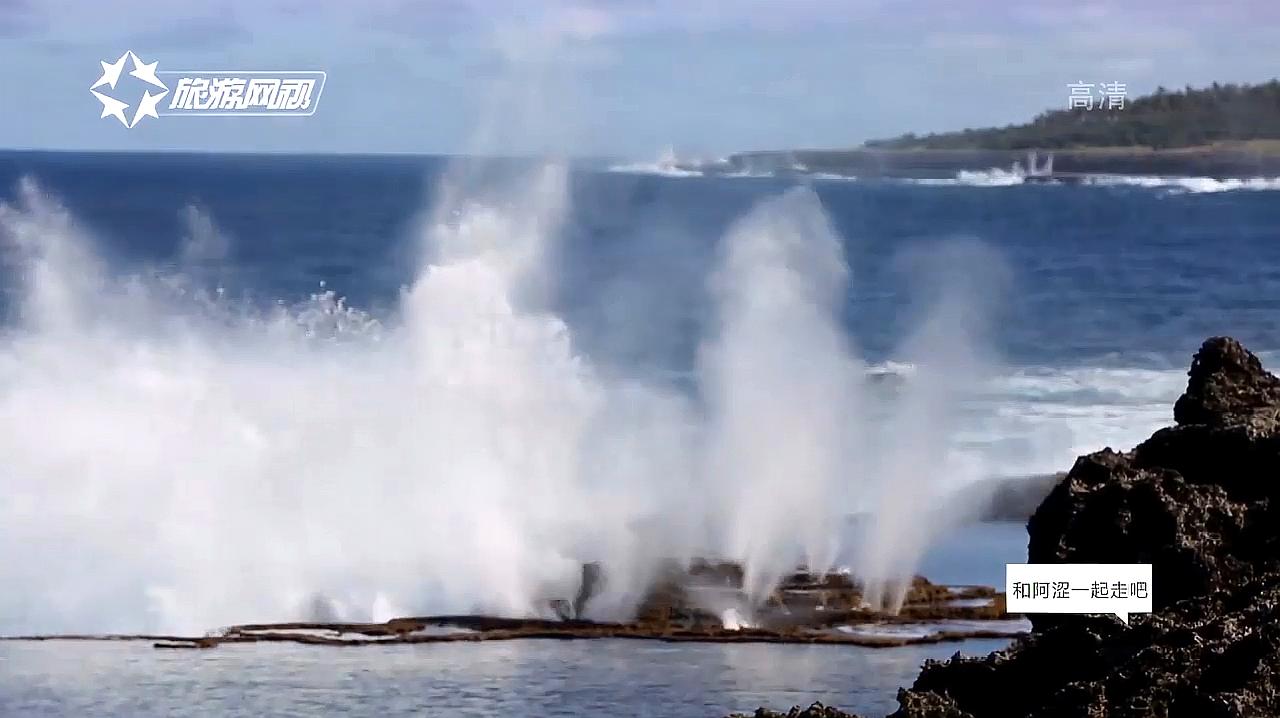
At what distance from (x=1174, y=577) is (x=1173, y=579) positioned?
0.01m

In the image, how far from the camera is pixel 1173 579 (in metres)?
10.2

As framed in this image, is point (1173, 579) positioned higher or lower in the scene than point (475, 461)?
lower

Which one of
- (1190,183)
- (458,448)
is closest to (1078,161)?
(1190,183)

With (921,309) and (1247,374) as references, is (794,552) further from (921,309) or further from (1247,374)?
(921,309)

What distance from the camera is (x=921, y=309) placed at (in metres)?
47.1

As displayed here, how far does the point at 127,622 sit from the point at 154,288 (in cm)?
1690

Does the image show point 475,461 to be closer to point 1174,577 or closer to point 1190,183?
point 1174,577

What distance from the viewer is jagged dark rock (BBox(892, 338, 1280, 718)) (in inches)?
333

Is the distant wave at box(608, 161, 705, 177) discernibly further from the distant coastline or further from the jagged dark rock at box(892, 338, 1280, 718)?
the jagged dark rock at box(892, 338, 1280, 718)

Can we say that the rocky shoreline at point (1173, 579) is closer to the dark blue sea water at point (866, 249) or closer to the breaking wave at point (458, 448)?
the breaking wave at point (458, 448)

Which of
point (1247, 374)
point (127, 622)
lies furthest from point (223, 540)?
point (1247, 374)
